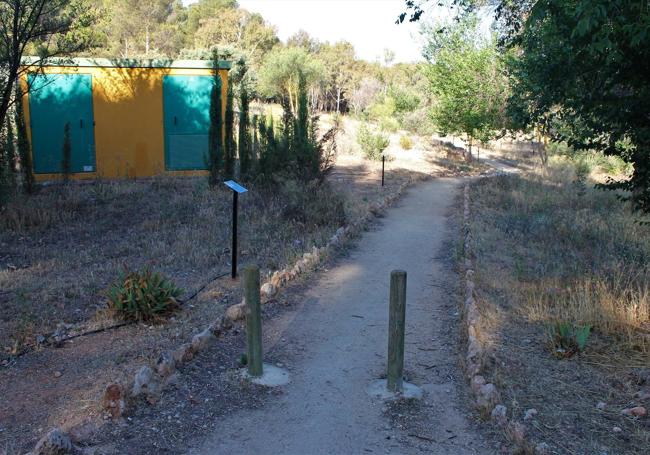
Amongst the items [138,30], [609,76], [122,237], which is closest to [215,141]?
[122,237]

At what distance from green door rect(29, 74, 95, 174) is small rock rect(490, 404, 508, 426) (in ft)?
52.2

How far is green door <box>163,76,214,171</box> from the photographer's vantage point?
18.8m

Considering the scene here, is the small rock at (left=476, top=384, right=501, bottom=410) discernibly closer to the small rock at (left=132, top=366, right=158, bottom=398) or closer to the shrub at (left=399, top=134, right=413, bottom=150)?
the small rock at (left=132, top=366, right=158, bottom=398)

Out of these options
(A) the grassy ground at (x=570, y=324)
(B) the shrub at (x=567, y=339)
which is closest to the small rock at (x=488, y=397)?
(A) the grassy ground at (x=570, y=324)

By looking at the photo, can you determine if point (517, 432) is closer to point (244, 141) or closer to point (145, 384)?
point (145, 384)

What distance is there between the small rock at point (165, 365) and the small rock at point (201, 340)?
0.38 metres

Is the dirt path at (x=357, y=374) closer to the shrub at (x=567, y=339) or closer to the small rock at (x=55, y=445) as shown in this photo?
the small rock at (x=55, y=445)

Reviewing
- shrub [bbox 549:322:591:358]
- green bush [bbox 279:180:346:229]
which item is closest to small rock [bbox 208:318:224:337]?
shrub [bbox 549:322:591:358]

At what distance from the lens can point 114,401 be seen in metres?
4.55

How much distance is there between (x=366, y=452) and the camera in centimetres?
425

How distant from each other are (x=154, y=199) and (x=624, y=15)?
11547mm

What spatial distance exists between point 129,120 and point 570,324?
1534 centimetres

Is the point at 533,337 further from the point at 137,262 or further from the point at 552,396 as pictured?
the point at 137,262

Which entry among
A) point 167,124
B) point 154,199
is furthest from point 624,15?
point 167,124
